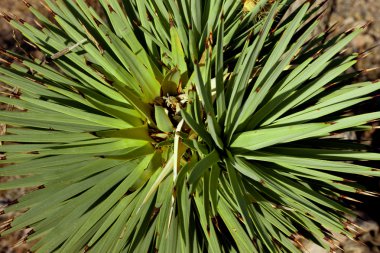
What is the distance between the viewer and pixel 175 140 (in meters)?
1.39

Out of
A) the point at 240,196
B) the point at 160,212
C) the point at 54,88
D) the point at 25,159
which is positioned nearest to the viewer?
the point at 240,196

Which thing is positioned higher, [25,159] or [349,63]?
[349,63]

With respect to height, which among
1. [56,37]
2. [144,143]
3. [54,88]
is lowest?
[144,143]

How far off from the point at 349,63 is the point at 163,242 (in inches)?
39.7

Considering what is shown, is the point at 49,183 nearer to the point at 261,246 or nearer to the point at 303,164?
the point at 261,246

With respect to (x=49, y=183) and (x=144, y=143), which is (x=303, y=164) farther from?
(x=49, y=183)

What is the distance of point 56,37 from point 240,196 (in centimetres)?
111

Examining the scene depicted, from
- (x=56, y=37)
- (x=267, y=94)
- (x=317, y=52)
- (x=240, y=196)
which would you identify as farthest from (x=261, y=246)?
(x=56, y=37)

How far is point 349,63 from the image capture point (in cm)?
147

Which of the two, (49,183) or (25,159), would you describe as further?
(25,159)

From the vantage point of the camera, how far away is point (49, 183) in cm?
154

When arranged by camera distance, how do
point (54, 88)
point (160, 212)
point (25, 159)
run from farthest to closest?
point (25, 159) → point (54, 88) → point (160, 212)

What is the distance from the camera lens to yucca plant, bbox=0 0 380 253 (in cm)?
138

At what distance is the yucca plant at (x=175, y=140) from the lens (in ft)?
4.52
